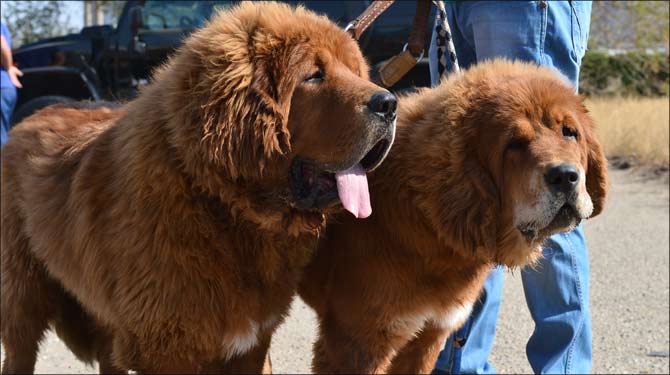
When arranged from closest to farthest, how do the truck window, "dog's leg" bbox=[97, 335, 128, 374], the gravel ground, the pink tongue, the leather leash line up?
1. the pink tongue
2. the leather leash
3. "dog's leg" bbox=[97, 335, 128, 374]
4. the gravel ground
5. the truck window

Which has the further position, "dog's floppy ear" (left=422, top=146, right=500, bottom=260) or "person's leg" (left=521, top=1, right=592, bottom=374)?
"person's leg" (left=521, top=1, right=592, bottom=374)

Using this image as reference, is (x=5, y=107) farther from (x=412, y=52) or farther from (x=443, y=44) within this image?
(x=443, y=44)

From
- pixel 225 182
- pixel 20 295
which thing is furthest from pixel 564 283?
pixel 20 295

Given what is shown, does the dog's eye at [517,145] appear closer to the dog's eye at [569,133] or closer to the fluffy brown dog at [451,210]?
the fluffy brown dog at [451,210]

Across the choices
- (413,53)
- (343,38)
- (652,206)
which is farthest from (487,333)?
(652,206)

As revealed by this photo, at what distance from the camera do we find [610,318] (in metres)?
6.00


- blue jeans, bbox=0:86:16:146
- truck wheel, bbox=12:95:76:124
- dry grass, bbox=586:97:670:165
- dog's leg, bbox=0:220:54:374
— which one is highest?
dog's leg, bbox=0:220:54:374

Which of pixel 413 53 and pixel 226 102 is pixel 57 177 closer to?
pixel 226 102

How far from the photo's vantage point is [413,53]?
13.9ft

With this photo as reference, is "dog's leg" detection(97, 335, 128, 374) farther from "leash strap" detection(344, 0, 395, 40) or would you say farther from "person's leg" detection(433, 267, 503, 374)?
"leash strap" detection(344, 0, 395, 40)

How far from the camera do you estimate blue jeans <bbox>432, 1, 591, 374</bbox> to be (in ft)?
13.0

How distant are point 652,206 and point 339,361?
7694 millimetres

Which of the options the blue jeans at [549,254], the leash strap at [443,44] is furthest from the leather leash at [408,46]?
the blue jeans at [549,254]

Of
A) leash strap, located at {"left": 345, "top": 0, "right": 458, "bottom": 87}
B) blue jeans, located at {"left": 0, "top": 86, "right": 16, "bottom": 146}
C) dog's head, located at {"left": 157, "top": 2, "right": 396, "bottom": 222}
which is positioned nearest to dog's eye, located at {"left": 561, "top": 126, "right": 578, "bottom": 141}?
dog's head, located at {"left": 157, "top": 2, "right": 396, "bottom": 222}
